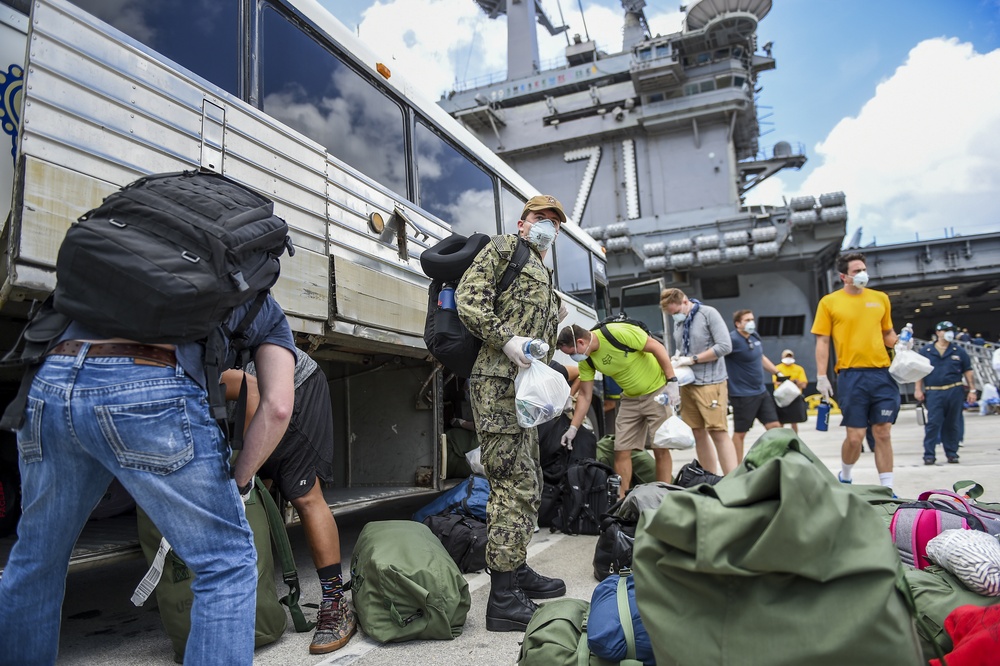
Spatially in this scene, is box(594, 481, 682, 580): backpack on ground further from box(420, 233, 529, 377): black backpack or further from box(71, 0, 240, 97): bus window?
box(71, 0, 240, 97): bus window

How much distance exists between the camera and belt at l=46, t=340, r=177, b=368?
1.47 meters

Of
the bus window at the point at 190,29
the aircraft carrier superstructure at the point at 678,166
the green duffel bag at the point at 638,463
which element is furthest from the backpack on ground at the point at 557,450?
the aircraft carrier superstructure at the point at 678,166

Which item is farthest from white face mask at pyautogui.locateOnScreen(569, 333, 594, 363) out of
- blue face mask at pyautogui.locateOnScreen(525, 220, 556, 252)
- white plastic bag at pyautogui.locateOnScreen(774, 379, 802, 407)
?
white plastic bag at pyautogui.locateOnScreen(774, 379, 802, 407)

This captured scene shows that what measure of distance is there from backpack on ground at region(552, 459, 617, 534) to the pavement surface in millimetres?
109

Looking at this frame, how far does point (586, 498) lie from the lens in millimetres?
4574

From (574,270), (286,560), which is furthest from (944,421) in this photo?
(286,560)

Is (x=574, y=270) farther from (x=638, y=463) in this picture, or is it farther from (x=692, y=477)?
(x=692, y=477)

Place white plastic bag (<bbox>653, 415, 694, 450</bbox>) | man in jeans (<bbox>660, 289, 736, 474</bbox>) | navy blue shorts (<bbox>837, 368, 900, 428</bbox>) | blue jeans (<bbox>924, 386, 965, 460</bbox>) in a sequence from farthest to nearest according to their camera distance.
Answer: blue jeans (<bbox>924, 386, 965, 460</bbox>), man in jeans (<bbox>660, 289, 736, 474</bbox>), navy blue shorts (<bbox>837, 368, 900, 428</bbox>), white plastic bag (<bbox>653, 415, 694, 450</bbox>)

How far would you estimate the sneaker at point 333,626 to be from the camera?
2.42 m

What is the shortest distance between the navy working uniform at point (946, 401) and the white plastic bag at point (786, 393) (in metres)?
1.84

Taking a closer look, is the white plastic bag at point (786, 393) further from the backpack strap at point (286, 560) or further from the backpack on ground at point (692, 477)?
the backpack strap at point (286, 560)

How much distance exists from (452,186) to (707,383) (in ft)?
9.06

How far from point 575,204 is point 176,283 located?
24.5 m

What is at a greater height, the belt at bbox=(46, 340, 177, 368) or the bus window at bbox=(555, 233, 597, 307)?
the bus window at bbox=(555, 233, 597, 307)
